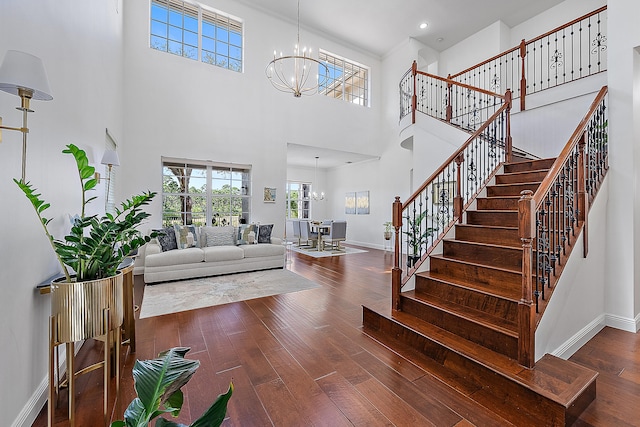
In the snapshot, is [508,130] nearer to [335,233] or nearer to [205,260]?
[335,233]

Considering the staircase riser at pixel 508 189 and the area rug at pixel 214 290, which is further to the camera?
the area rug at pixel 214 290

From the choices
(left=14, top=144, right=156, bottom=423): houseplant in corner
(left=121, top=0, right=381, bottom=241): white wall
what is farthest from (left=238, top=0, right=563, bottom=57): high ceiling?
(left=14, top=144, right=156, bottom=423): houseplant in corner

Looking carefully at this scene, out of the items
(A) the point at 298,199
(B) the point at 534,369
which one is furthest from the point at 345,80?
(B) the point at 534,369

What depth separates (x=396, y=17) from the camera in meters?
7.14

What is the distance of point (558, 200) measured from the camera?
244 cm

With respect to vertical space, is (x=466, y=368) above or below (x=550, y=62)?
below

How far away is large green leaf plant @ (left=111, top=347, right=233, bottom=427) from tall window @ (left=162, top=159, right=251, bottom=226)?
589 centimetres

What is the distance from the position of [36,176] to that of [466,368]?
127 inches

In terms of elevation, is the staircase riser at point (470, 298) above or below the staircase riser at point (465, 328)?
above

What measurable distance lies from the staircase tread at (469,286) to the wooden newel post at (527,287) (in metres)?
0.31

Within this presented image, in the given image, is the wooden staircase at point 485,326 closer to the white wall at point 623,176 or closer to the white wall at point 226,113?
the white wall at point 623,176

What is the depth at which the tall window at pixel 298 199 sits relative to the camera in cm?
1129

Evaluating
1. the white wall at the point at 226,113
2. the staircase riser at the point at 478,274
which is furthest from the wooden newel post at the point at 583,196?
the white wall at the point at 226,113

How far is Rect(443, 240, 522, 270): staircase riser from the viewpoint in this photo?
266 cm
